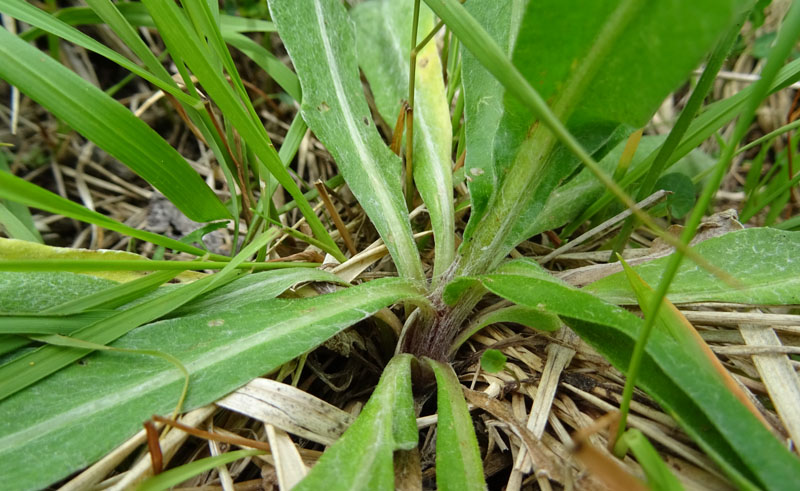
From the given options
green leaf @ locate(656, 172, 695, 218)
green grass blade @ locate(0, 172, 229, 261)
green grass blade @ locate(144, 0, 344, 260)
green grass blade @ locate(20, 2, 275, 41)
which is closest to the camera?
green grass blade @ locate(0, 172, 229, 261)

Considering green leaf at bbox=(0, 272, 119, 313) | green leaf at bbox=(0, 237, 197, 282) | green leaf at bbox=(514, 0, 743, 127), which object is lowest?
green leaf at bbox=(0, 272, 119, 313)

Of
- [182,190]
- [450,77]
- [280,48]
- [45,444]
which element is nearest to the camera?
[45,444]

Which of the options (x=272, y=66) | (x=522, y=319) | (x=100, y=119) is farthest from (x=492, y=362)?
(x=272, y=66)

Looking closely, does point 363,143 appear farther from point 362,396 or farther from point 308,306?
point 362,396

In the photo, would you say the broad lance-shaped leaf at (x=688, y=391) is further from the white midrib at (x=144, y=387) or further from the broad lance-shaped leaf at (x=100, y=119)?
the broad lance-shaped leaf at (x=100, y=119)

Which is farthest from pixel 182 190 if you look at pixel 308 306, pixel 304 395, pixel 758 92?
pixel 758 92

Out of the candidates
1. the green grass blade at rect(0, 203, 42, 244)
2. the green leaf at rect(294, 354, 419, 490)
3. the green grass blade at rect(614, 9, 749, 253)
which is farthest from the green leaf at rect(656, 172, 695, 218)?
the green grass blade at rect(0, 203, 42, 244)

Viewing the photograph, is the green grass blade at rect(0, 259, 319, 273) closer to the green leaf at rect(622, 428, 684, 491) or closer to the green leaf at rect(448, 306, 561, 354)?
the green leaf at rect(448, 306, 561, 354)
